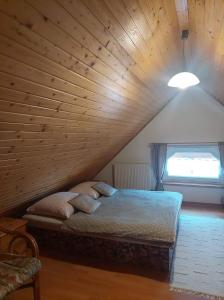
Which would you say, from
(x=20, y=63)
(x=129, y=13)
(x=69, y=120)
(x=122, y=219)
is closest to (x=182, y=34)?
(x=129, y=13)

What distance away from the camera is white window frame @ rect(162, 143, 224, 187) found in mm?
4445

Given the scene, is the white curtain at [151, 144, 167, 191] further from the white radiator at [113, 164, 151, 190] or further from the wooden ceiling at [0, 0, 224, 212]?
the wooden ceiling at [0, 0, 224, 212]

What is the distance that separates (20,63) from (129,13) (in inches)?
29.1

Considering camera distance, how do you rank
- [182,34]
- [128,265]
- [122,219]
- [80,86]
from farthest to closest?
[122,219], [128,265], [182,34], [80,86]

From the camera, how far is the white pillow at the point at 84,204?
120 inches

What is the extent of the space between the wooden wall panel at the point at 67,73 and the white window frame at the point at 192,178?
182 centimetres

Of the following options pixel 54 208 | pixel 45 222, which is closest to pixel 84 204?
pixel 54 208

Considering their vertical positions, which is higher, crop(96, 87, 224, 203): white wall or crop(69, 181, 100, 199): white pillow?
crop(96, 87, 224, 203): white wall

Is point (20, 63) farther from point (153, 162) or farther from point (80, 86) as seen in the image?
point (153, 162)

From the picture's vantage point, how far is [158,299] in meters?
2.06

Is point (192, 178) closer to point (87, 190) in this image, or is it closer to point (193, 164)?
point (193, 164)

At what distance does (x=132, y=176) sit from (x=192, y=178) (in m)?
1.18

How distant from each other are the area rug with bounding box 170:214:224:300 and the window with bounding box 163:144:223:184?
97 centimetres

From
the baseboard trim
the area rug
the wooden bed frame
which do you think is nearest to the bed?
the wooden bed frame
